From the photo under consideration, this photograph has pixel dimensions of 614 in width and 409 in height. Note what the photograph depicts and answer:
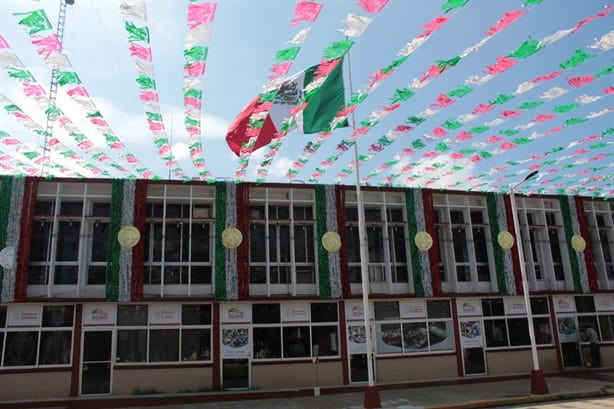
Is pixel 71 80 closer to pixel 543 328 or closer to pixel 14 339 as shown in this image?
pixel 14 339

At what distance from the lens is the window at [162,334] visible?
16.7 m

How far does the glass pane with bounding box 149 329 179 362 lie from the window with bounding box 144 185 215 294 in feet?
4.74

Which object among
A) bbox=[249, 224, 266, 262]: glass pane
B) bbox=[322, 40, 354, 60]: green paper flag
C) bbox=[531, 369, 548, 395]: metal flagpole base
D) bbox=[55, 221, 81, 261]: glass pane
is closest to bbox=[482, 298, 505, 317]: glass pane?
bbox=[531, 369, 548, 395]: metal flagpole base

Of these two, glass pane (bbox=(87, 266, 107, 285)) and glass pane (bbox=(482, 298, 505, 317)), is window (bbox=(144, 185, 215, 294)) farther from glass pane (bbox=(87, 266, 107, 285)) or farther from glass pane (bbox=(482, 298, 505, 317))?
glass pane (bbox=(482, 298, 505, 317))

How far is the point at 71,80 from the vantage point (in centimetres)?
995

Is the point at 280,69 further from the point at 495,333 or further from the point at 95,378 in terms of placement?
the point at 495,333

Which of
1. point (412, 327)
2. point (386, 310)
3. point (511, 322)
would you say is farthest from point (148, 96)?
point (511, 322)

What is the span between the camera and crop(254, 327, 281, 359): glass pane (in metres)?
17.2

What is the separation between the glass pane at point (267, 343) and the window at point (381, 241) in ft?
11.7

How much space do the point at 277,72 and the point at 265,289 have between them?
10.1m

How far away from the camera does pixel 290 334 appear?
17.6 meters

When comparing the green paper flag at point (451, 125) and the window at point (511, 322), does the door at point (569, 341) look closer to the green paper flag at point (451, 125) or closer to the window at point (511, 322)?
the window at point (511, 322)

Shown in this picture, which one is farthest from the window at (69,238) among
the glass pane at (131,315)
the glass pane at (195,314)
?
the glass pane at (195,314)

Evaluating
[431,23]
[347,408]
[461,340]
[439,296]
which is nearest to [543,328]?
[461,340]
